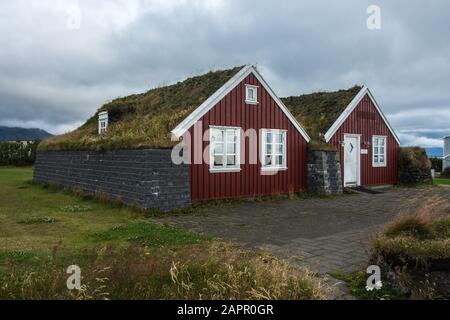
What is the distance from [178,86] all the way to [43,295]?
14.4 metres

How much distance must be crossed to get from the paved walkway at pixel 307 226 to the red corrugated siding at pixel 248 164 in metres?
0.83

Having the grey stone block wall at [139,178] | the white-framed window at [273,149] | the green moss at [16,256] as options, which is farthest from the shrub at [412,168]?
the green moss at [16,256]

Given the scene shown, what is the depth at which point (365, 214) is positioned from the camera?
12.5m

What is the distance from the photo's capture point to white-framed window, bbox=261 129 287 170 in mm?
16172

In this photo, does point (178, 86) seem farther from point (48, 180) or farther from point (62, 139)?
point (48, 180)

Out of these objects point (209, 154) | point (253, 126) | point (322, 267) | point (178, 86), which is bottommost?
point (322, 267)

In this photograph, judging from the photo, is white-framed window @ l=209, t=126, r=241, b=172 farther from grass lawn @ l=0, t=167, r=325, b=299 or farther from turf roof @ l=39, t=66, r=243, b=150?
grass lawn @ l=0, t=167, r=325, b=299

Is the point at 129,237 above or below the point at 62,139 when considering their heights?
below

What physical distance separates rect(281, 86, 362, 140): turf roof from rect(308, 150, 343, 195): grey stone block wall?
1499 millimetres

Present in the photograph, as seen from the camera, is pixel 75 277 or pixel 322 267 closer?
pixel 75 277

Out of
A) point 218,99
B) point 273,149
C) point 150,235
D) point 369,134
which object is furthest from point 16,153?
point 150,235

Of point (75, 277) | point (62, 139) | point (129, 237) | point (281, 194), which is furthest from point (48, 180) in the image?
point (75, 277)

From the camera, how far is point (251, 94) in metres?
15.8

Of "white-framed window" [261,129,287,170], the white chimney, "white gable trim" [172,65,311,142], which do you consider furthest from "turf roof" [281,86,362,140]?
the white chimney
